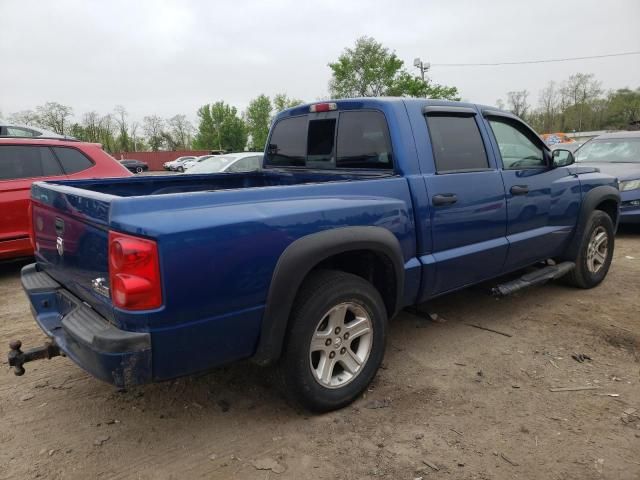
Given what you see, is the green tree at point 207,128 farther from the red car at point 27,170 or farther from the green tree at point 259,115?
the red car at point 27,170

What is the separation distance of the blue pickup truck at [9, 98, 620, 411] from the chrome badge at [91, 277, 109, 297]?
0.01 metres

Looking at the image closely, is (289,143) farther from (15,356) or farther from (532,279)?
(15,356)

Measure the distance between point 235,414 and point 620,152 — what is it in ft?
29.0

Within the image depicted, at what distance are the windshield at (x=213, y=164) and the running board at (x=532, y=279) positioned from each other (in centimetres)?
640

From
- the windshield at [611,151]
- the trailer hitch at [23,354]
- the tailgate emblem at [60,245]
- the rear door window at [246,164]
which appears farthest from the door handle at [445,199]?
the windshield at [611,151]

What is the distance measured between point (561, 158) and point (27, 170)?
591cm

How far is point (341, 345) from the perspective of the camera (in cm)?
287

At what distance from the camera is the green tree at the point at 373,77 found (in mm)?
38125

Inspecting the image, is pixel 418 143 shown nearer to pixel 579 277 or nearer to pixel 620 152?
pixel 579 277

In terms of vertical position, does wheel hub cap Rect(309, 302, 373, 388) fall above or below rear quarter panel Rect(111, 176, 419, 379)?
below

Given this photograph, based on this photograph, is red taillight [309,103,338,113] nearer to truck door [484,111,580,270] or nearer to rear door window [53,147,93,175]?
truck door [484,111,580,270]

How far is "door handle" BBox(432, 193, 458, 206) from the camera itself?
10.7 feet

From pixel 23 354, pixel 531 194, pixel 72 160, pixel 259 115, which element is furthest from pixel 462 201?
pixel 259 115

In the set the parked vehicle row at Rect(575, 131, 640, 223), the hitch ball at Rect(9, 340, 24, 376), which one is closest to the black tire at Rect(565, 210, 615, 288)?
the parked vehicle row at Rect(575, 131, 640, 223)
